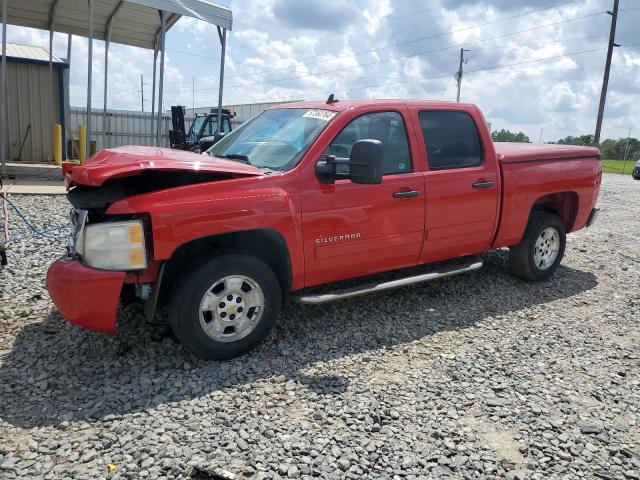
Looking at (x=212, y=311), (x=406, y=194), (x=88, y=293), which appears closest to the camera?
(x=88, y=293)

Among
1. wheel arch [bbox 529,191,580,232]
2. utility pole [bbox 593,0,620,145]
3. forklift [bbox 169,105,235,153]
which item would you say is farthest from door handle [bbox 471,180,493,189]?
utility pole [bbox 593,0,620,145]

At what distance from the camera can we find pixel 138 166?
11.4 feet

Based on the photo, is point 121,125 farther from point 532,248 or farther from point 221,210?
point 221,210

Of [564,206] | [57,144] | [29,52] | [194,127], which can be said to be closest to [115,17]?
[57,144]

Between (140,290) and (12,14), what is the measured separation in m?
12.5

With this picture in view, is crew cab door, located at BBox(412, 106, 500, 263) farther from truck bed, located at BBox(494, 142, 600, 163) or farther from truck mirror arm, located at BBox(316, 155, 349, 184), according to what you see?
truck mirror arm, located at BBox(316, 155, 349, 184)

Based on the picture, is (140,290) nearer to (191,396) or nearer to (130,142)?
(191,396)

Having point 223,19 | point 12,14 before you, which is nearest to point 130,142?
point 12,14

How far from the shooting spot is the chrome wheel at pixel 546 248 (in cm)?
603

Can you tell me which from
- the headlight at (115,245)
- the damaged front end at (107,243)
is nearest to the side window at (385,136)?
the damaged front end at (107,243)

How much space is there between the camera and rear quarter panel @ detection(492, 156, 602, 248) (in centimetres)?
548

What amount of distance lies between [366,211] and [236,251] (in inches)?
45.2

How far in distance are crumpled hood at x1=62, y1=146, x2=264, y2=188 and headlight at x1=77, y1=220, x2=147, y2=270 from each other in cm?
31

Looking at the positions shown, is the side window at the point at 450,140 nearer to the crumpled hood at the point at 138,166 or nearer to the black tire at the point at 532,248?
the black tire at the point at 532,248
